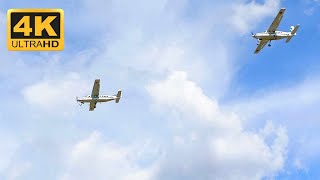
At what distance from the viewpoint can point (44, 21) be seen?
6969cm

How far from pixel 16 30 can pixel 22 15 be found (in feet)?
5.71

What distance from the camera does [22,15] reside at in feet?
227

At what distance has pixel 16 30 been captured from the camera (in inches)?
2734

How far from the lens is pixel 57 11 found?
69.0 meters

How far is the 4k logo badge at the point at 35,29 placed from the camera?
6875 cm

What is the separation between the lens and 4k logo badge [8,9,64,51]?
68.8 metres

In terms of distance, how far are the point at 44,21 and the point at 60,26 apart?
2215 mm

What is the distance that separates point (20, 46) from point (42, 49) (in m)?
2.62

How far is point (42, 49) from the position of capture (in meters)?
68.4

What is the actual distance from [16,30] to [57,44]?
15.6 ft

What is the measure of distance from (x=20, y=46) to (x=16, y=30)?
5.95ft

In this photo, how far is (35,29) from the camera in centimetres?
6906

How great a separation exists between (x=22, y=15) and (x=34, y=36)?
2.62 metres
